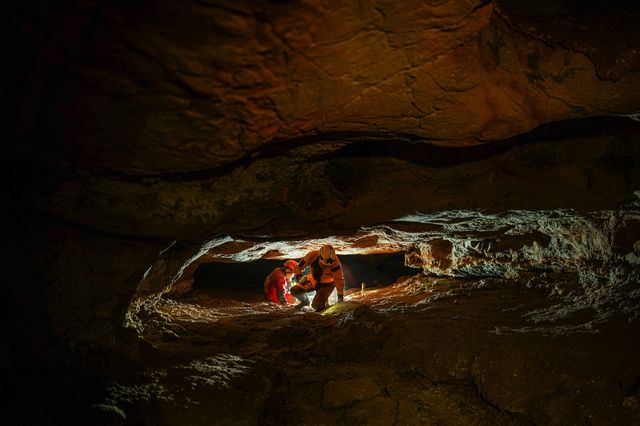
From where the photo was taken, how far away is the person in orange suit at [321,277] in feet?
25.3

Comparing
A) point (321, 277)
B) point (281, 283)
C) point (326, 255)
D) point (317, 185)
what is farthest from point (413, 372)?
point (281, 283)

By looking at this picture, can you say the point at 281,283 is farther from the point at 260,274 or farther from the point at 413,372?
the point at 413,372

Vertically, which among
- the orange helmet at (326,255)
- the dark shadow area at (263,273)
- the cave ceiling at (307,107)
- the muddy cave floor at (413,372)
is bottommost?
the dark shadow area at (263,273)

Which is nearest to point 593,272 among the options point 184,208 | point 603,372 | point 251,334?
point 603,372

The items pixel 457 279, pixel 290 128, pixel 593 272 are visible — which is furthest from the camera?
pixel 457 279

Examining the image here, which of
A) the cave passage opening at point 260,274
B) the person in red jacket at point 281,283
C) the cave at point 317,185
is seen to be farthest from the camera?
the cave passage opening at point 260,274

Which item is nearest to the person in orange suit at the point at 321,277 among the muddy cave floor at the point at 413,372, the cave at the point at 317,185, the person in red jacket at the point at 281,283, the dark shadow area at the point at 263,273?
the person in red jacket at the point at 281,283

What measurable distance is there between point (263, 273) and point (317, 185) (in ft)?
36.4

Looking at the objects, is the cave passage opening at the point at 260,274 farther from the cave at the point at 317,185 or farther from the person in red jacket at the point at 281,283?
the cave at the point at 317,185

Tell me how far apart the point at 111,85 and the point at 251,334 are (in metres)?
4.11

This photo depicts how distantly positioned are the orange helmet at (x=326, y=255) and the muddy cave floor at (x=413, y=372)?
2883 millimetres

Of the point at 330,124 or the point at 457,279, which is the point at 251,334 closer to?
the point at 330,124

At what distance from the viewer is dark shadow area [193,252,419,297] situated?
1219 cm

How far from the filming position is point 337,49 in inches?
75.5
